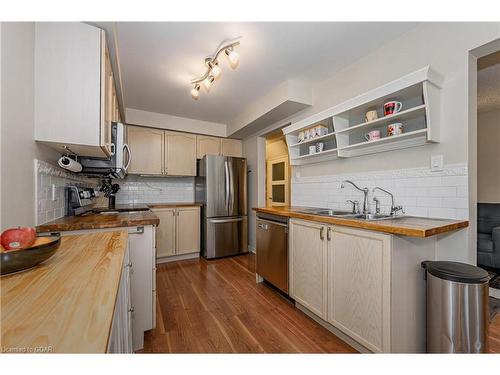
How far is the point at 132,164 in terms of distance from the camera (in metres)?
3.35

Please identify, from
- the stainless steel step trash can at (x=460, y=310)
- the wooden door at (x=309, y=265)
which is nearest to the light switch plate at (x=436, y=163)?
the stainless steel step trash can at (x=460, y=310)

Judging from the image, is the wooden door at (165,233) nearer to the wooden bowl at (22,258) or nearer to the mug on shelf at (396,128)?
the wooden bowl at (22,258)

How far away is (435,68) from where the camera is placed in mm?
1611

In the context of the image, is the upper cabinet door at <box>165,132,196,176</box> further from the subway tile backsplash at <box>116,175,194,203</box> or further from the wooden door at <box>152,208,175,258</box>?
the wooden door at <box>152,208,175,258</box>

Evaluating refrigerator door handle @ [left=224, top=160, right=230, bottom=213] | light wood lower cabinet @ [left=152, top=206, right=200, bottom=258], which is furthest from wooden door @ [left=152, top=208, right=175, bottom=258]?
refrigerator door handle @ [left=224, top=160, right=230, bottom=213]

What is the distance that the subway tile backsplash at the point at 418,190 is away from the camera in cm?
146

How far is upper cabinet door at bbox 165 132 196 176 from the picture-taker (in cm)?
360

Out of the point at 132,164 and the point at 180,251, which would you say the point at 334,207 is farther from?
the point at 132,164

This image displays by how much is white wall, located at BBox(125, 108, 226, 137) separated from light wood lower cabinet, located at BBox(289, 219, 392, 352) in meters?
2.67

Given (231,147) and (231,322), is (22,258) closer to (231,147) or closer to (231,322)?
(231,322)

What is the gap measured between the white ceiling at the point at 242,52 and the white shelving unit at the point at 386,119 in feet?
1.71

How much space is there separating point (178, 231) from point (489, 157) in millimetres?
5082
